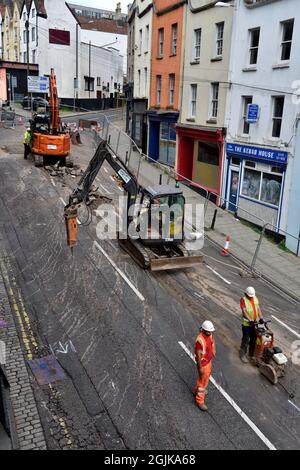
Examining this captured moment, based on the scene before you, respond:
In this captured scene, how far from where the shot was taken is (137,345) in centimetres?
1070

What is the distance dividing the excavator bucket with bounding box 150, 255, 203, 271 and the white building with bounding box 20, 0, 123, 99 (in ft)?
157

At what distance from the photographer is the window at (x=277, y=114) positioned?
20672 millimetres

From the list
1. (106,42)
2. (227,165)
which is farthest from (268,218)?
(106,42)

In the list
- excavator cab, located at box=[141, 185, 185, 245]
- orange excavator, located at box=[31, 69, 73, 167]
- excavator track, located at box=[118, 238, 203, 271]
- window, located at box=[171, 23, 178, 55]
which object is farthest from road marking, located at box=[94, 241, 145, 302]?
window, located at box=[171, 23, 178, 55]

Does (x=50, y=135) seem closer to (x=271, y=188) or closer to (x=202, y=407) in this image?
(x=271, y=188)

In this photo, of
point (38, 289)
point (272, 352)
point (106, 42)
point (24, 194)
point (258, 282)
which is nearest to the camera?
point (272, 352)

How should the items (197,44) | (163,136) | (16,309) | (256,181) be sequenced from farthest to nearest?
1. (163,136)
2. (197,44)
3. (256,181)
4. (16,309)

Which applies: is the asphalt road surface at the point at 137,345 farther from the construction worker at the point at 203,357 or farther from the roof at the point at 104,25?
the roof at the point at 104,25

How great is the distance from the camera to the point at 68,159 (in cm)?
2803

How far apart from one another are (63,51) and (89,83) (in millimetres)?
5968

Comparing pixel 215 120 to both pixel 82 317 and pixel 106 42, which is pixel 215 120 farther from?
pixel 106 42

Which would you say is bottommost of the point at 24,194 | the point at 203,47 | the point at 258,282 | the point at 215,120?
the point at 258,282

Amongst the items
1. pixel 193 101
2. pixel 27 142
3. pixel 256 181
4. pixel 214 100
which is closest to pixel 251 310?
pixel 256 181

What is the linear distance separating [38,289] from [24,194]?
9.66 m
